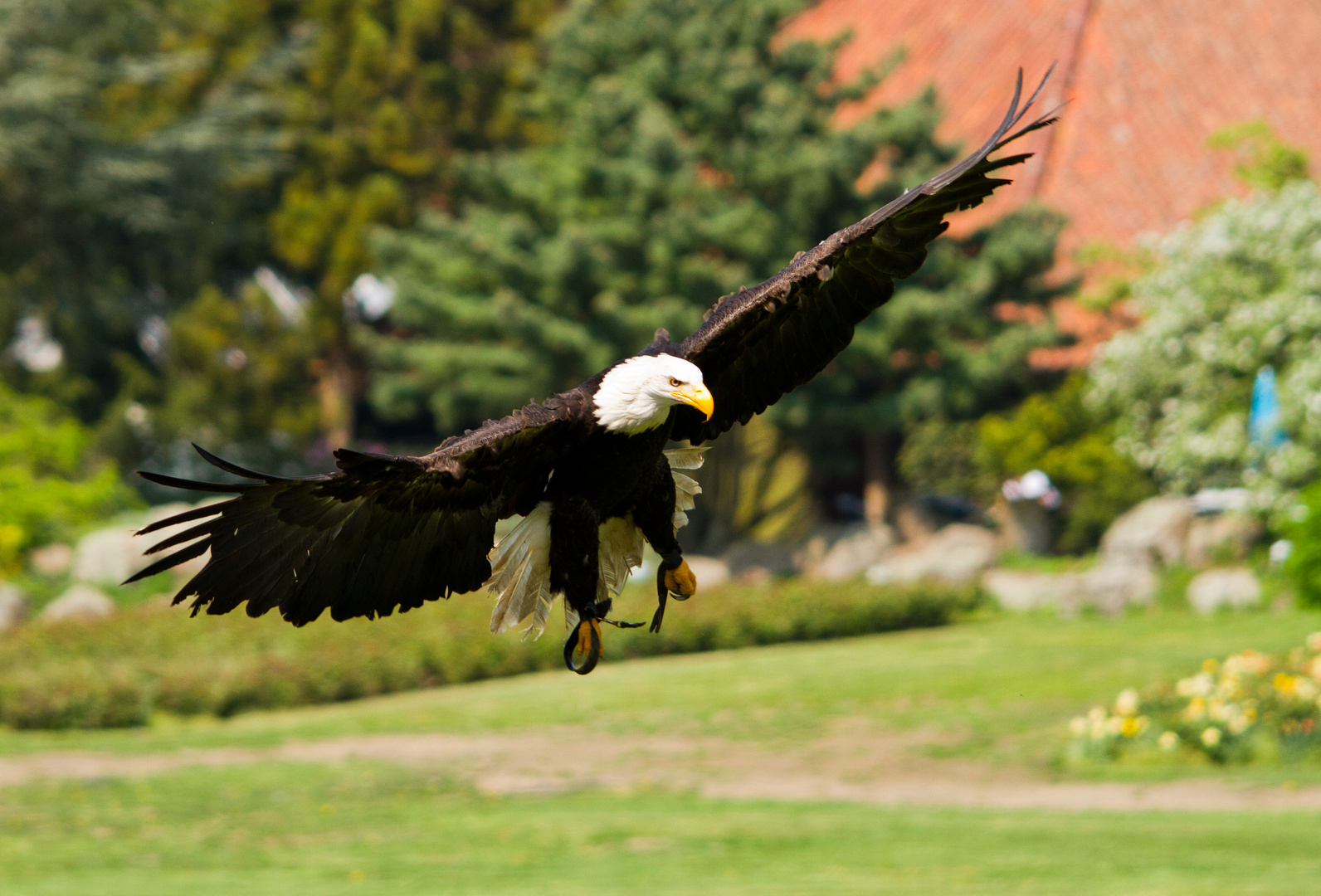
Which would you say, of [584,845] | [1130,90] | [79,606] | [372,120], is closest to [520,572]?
[584,845]

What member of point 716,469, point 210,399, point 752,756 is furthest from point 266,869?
point 210,399

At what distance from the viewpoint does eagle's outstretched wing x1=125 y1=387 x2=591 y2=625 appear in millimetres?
3309

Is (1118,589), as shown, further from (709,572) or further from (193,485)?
(193,485)

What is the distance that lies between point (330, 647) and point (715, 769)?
5.87m

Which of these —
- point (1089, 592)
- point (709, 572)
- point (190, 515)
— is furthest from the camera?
point (709, 572)

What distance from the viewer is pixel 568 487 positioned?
364 centimetres

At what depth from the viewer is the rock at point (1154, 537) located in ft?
64.4

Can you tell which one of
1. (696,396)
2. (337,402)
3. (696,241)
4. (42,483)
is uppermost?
(696,241)

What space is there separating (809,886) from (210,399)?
18.8 m

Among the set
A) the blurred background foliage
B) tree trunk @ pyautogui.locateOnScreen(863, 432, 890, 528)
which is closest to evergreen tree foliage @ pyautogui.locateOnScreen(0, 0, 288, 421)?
the blurred background foliage

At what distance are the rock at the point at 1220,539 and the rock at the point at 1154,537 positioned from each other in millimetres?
114

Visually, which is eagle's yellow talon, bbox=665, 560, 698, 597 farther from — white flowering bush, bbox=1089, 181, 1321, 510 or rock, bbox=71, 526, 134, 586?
rock, bbox=71, 526, 134, 586

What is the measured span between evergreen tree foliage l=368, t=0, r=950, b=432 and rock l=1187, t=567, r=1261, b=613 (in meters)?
6.10

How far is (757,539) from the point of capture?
24.6m
